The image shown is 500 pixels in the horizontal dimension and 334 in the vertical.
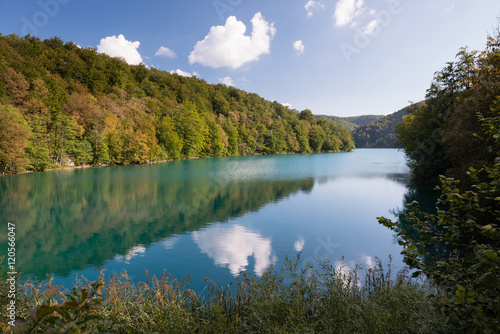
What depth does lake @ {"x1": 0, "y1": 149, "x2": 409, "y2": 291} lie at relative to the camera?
7434mm

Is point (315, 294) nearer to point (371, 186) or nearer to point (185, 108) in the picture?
point (371, 186)

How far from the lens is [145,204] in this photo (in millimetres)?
14188

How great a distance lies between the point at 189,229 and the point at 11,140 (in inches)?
935

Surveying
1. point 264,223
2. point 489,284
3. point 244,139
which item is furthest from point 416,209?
point 244,139

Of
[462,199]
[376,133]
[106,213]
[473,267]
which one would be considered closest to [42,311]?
[473,267]

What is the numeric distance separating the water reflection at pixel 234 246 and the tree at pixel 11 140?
79.6ft

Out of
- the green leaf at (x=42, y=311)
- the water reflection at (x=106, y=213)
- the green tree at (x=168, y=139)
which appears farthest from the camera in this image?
the green tree at (x=168, y=139)

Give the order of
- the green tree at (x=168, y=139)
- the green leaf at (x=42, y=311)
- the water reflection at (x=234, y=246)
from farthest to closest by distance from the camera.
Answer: the green tree at (x=168, y=139)
the water reflection at (x=234, y=246)
the green leaf at (x=42, y=311)

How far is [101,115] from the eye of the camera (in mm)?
37188

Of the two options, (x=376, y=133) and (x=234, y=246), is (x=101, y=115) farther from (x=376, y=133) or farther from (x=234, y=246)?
(x=376, y=133)

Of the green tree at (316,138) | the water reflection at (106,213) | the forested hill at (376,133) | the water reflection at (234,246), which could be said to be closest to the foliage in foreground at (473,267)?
the water reflection at (234,246)

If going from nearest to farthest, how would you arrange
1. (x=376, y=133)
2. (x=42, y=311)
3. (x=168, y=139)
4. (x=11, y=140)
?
(x=42, y=311)
(x=11, y=140)
(x=168, y=139)
(x=376, y=133)

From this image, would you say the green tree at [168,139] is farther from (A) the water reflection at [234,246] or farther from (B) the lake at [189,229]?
(A) the water reflection at [234,246]

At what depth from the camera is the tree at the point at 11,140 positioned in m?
23.0
